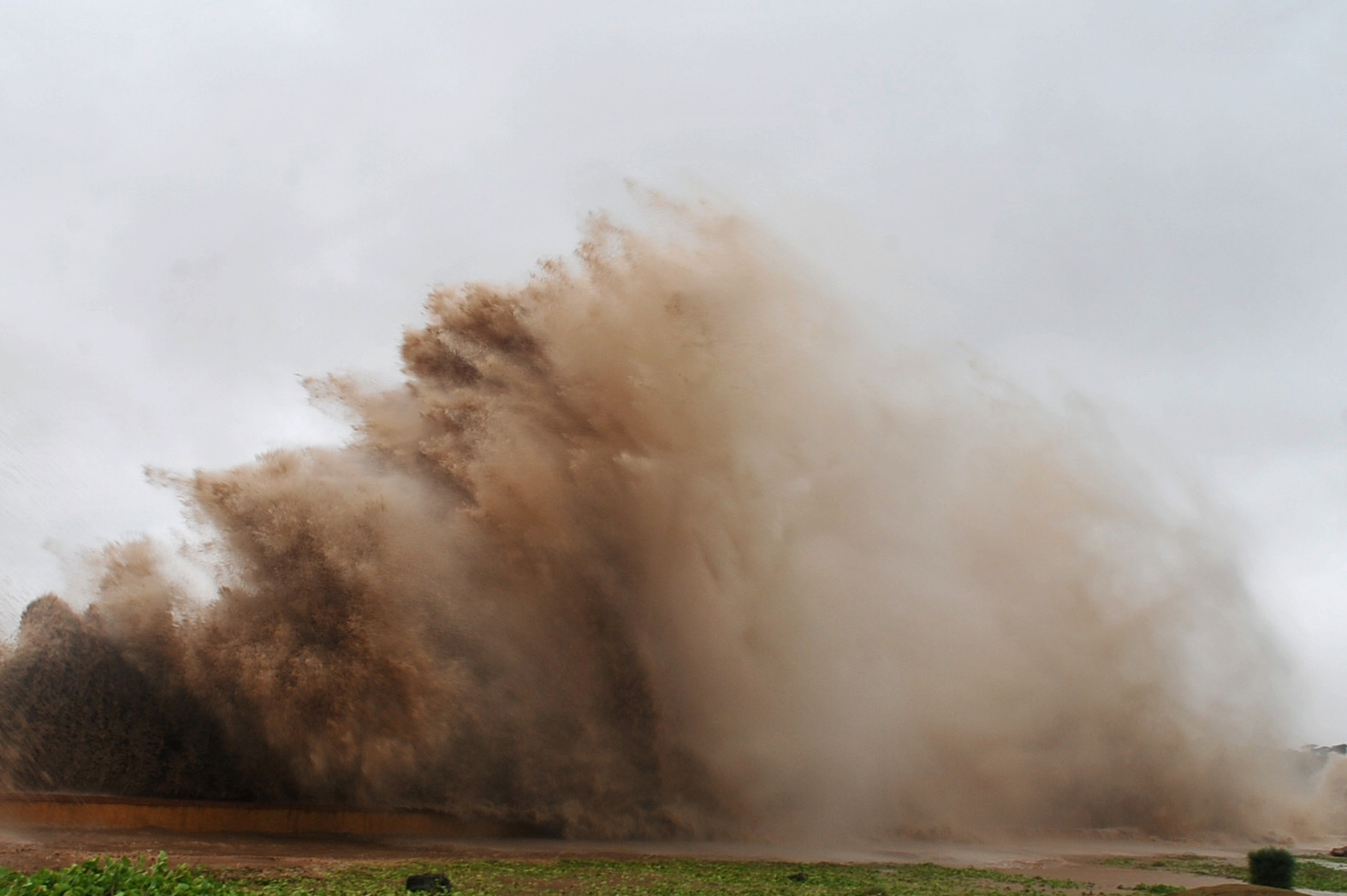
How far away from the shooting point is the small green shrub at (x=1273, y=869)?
1703 cm

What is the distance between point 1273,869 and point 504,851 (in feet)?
48.6

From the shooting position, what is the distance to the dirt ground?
15.8 metres

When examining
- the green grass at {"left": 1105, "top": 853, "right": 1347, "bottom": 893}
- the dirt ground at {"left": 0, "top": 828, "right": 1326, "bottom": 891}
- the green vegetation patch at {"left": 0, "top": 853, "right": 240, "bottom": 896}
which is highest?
the green grass at {"left": 1105, "top": 853, "right": 1347, "bottom": 893}

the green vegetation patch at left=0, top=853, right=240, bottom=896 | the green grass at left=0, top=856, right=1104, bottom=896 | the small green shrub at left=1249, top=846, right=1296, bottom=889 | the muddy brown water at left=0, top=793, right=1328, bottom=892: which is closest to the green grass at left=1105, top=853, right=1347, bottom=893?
the muddy brown water at left=0, top=793, right=1328, bottom=892

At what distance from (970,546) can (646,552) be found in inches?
556

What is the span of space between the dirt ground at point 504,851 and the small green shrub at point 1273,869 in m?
1.06

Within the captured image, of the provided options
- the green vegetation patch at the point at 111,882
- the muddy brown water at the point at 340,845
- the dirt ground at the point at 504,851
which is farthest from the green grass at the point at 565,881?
the dirt ground at the point at 504,851

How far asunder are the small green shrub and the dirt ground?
106cm

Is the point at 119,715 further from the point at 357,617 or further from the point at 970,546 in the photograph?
the point at 970,546

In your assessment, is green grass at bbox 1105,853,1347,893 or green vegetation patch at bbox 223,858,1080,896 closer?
green vegetation patch at bbox 223,858,1080,896

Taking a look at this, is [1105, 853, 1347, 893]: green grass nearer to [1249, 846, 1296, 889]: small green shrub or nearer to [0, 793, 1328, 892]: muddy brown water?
[0, 793, 1328, 892]: muddy brown water

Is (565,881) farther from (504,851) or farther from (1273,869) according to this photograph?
(1273,869)

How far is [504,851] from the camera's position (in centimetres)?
2016

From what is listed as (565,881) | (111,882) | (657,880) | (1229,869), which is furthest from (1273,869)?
(111,882)
